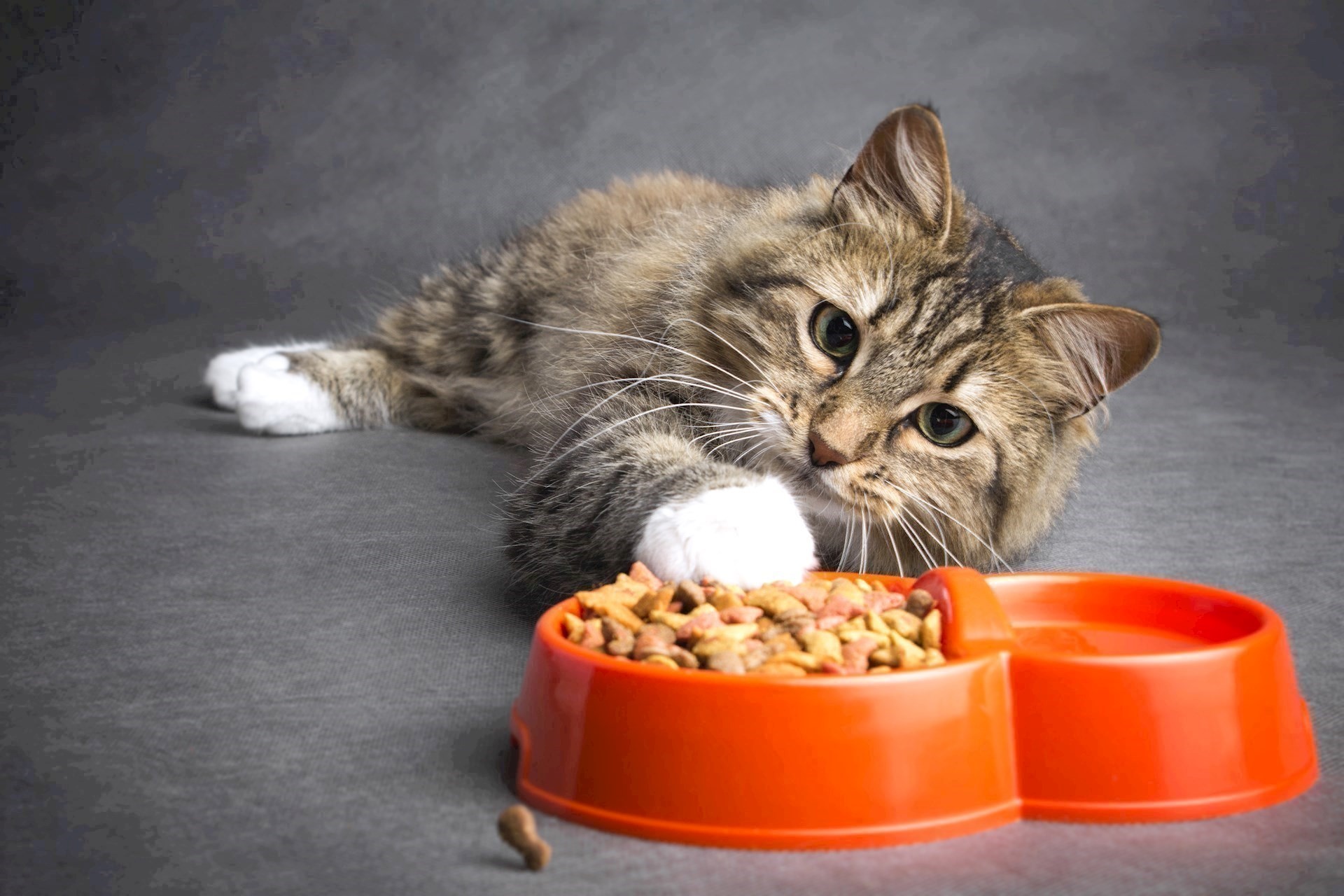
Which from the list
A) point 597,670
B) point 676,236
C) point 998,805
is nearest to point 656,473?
point 597,670

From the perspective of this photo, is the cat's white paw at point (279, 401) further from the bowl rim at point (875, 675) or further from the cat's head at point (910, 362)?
the bowl rim at point (875, 675)

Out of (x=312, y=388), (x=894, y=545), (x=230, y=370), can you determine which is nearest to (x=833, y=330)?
(x=894, y=545)

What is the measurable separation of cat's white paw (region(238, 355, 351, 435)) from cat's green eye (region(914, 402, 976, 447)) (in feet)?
5.48

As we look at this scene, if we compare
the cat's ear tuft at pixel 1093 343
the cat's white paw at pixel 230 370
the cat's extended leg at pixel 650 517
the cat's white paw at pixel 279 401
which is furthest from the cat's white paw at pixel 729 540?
the cat's white paw at pixel 230 370

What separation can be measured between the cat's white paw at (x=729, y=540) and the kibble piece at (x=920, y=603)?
0.18m

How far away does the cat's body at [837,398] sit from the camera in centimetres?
165

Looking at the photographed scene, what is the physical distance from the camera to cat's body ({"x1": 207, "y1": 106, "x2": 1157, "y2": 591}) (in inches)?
65.1

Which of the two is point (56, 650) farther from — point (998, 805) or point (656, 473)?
point (998, 805)

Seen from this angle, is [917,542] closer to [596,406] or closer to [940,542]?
[940,542]

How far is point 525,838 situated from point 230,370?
7.61ft

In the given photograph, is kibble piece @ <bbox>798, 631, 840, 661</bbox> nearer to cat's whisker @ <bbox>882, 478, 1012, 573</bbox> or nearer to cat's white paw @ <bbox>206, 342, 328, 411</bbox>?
cat's whisker @ <bbox>882, 478, 1012, 573</bbox>

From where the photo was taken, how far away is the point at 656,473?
1.67 meters

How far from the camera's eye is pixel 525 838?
112 cm

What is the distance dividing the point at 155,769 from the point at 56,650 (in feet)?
1.45
